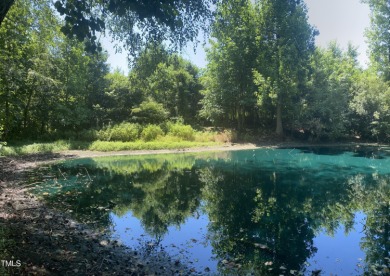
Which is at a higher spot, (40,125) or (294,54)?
(294,54)

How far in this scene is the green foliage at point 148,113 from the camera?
33188mm

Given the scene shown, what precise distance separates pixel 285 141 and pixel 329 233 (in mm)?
26002

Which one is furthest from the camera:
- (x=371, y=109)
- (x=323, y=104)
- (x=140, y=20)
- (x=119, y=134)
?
(x=371, y=109)

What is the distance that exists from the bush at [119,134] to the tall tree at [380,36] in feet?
95.3

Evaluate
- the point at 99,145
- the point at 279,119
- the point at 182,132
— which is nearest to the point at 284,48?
the point at 279,119

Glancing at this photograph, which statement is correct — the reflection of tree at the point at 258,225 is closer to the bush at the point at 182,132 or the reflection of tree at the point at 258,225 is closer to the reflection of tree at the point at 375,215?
the reflection of tree at the point at 375,215

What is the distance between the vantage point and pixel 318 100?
31984mm

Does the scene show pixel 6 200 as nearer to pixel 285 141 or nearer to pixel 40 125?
pixel 40 125

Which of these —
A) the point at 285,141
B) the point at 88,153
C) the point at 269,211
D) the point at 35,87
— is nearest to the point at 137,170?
the point at 88,153

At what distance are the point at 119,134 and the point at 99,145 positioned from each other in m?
3.57

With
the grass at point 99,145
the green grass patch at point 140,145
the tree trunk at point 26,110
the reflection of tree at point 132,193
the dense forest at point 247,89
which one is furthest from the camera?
the dense forest at point 247,89

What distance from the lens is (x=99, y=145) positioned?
25859mm

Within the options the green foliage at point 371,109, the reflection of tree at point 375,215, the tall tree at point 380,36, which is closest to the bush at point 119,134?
the reflection of tree at point 375,215

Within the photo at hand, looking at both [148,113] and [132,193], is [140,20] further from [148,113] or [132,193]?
[148,113]
